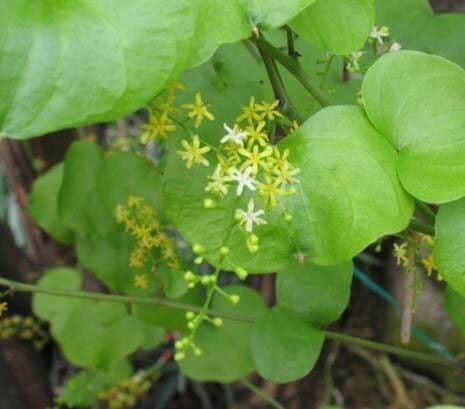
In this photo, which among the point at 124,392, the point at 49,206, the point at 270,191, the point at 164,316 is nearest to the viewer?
the point at 270,191

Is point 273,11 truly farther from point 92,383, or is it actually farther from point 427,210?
point 92,383

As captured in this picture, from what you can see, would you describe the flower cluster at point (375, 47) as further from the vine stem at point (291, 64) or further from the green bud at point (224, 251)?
the green bud at point (224, 251)

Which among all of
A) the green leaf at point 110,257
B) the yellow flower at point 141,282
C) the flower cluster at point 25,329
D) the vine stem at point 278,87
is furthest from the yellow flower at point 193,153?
the flower cluster at point 25,329

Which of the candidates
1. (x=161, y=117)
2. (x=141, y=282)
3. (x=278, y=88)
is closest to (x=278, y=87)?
(x=278, y=88)

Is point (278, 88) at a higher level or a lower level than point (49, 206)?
higher

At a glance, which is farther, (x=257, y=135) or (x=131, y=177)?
(x=131, y=177)

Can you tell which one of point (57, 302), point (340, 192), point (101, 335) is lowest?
point (57, 302)

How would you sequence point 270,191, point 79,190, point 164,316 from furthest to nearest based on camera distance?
1. point 79,190
2. point 164,316
3. point 270,191

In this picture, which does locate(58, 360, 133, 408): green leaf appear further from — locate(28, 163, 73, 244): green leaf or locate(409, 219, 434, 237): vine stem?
locate(409, 219, 434, 237): vine stem
